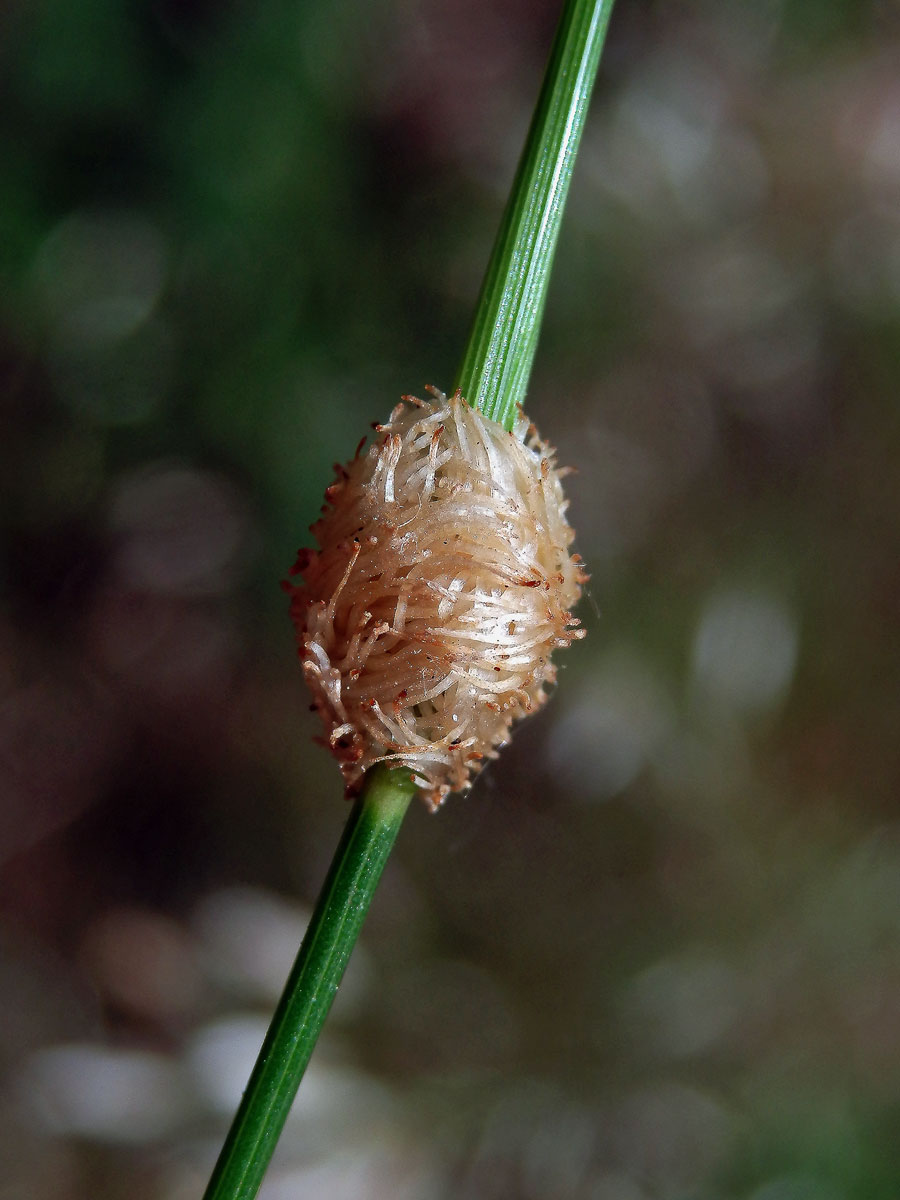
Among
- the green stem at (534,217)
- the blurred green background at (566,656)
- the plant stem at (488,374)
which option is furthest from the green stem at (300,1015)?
the blurred green background at (566,656)

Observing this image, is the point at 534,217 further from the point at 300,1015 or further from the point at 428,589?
the point at 300,1015

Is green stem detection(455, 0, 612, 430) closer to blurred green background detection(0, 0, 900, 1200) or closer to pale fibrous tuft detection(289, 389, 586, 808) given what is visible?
pale fibrous tuft detection(289, 389, 586, 808)

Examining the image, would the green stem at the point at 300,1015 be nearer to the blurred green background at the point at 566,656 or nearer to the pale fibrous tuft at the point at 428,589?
the pale fibrous tuft at the point at 428,589

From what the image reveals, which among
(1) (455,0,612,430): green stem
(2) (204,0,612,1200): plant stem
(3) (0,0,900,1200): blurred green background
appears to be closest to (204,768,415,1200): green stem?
(2) (204,0,612,1200): plant stem

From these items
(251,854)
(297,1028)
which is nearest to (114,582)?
(251,854)

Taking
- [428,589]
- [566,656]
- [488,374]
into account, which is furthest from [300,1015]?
[566,656]

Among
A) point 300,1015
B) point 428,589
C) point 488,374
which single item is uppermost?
point 488,374
